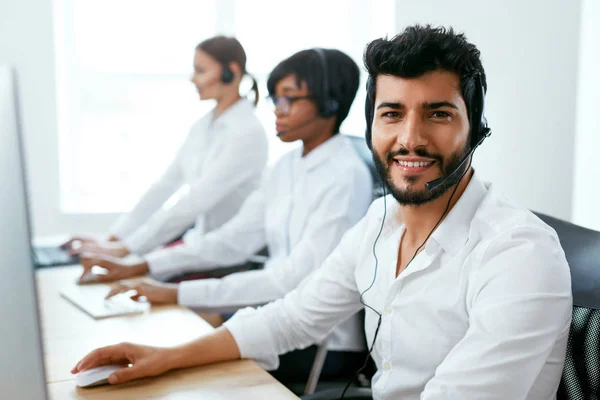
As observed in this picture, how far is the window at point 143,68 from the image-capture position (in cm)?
387

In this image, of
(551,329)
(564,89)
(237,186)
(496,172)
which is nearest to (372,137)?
(551,329)

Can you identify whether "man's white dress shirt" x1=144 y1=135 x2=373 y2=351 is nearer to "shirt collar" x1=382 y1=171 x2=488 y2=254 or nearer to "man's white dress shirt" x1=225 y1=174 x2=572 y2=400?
"man's white dress shirt" x1=225 y1=174 x2=572 y2=400

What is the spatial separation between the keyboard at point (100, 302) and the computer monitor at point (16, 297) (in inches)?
41.9

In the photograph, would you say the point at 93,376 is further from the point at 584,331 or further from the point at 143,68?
the point at 143,68

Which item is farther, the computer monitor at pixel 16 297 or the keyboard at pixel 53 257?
the keyboard at pixel 53 257

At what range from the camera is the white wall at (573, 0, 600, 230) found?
62.2 inches

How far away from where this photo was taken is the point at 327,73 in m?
1.95

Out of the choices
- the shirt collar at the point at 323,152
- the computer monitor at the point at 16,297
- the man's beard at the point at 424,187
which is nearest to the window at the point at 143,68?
the shirt collar at the point at 323,152

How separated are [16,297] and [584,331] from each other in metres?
0.86

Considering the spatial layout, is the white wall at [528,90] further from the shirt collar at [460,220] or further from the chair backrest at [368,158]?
the shirt collar at [460,220]

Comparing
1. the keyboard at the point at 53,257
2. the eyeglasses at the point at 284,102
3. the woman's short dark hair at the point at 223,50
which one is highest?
the woman's short dark hair at the point at 223,50

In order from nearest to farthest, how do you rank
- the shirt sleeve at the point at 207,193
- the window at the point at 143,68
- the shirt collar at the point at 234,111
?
the shirt sleeve at the point at 207,193 < the shirt collar at the point at 234,111 < the window at the point at 143,68

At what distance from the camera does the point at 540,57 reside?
1864 millimetres

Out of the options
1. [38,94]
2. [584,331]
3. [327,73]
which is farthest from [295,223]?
[38,94]
